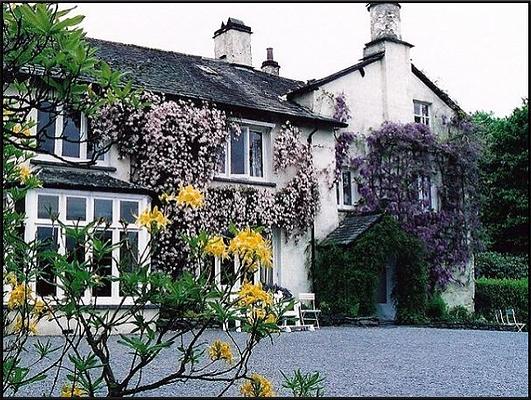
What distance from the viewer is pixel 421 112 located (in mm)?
23625

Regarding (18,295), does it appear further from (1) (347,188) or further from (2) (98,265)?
(1) (347,188)

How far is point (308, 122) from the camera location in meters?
19.6

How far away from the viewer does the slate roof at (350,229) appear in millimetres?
18594

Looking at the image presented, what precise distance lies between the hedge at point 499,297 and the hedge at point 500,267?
5.25 m

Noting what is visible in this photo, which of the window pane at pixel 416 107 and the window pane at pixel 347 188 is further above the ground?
the window pane at pixel 416 107

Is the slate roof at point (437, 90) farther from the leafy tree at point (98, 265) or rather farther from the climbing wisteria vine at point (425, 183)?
the leafy tree at point (98, 265)

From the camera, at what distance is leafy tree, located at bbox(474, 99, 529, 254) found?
3203 centimetres

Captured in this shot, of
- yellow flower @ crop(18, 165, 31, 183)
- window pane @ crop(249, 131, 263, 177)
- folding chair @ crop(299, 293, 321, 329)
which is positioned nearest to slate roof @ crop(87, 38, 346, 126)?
window pane @ crop(249, 131, 263, 177)

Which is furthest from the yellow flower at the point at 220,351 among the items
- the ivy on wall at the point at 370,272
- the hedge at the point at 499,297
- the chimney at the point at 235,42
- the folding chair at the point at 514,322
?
the hedge at the point at 499,297

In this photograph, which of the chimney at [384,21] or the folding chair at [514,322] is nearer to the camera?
the folding chair at [514,322]

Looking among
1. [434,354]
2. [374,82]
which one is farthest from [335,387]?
[374,82]

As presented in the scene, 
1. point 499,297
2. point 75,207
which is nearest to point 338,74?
point 75,207

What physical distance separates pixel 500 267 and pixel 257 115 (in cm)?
1724

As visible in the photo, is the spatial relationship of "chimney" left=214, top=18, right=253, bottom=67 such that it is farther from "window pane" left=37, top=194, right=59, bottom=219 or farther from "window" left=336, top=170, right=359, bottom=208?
"window pane" left=37, top=194, right=59, bottom=219
